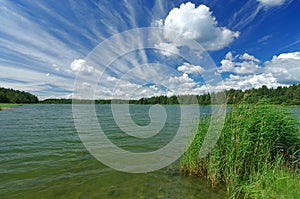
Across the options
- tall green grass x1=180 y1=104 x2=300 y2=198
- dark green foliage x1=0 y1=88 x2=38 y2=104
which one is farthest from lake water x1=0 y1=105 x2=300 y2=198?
dark green foliage x1=0 y1=88 x2=38 y2=104

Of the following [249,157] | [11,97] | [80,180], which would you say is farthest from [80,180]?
[11,97]

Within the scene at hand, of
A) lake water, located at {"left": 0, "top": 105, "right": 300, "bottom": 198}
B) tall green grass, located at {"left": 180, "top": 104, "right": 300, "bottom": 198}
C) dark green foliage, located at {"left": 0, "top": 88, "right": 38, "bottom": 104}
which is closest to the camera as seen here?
tall green grass, located at {"left": 180, "top": 104, "right": 300, "bottom": 198}

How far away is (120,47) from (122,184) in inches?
321

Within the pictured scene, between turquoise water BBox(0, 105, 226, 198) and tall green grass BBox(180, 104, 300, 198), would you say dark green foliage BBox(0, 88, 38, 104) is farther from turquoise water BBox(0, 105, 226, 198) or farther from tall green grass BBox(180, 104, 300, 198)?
tall green grass BBox(180, 104, 300, 198)

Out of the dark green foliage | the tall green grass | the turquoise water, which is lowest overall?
the turquoise water

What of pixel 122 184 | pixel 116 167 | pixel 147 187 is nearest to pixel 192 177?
pixel 147 187

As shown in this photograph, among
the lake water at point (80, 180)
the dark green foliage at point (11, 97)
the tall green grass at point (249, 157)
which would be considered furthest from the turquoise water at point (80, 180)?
the dark green foliage at point (11, 97)

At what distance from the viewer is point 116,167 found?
29.7 feet

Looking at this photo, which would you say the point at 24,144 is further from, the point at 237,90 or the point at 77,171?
the point at 237,90

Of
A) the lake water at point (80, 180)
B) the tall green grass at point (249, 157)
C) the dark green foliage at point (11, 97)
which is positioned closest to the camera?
the tall green grass at point (249, 157)

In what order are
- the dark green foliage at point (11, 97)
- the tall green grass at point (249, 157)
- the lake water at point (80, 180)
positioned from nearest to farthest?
the tall green grass at point (249, 157)
the lake water at point (80, 180)
the dark green foliage at point (11, 97)

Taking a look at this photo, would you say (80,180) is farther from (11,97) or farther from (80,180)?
(11,97)

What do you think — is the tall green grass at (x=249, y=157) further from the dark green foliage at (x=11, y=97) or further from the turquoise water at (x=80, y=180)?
the dark green foliage at (x=11, y=97)

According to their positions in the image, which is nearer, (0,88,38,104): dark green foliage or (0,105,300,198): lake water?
(0,105,300,198): lake water
